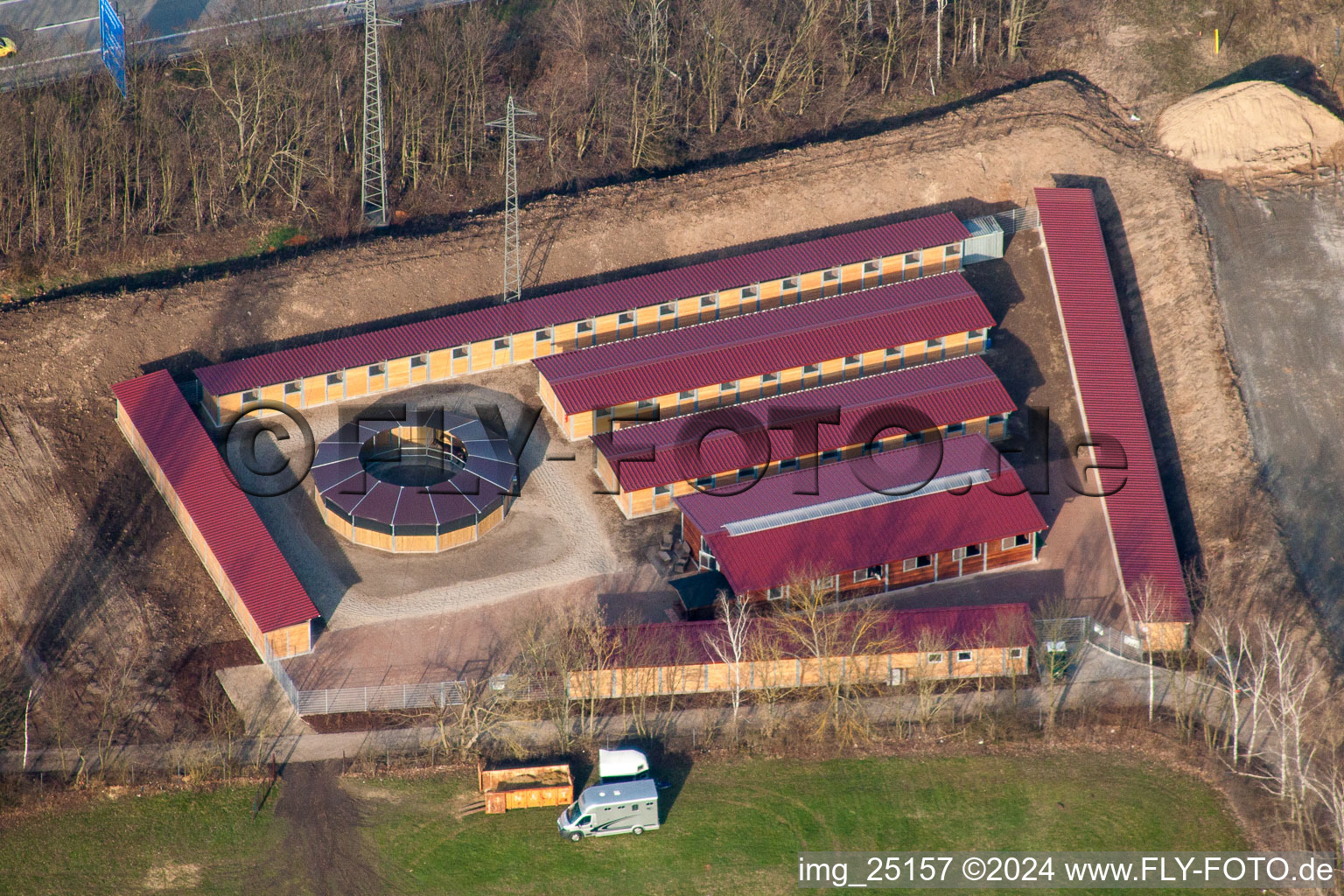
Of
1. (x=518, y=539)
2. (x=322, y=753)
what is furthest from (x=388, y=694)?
(x=518, y=539)

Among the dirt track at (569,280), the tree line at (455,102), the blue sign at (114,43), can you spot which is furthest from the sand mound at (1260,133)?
the blue sign at (114,43)

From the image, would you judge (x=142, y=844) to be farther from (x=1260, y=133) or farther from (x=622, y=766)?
(x=1260, y=133)

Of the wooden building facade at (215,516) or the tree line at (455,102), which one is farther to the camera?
the tree line at (455,102)

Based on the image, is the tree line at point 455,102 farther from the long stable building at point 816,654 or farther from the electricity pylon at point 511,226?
the long stable building at point 816,654

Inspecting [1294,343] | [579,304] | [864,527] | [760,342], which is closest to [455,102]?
[579,304]

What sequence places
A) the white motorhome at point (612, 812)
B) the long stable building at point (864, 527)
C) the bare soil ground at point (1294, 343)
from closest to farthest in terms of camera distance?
the white motorhome at point (612, 812) → the long stable building at point (864, 527) → the bare soil ground at point (1294, 343)

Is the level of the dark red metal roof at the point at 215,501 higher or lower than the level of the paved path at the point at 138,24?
lower
